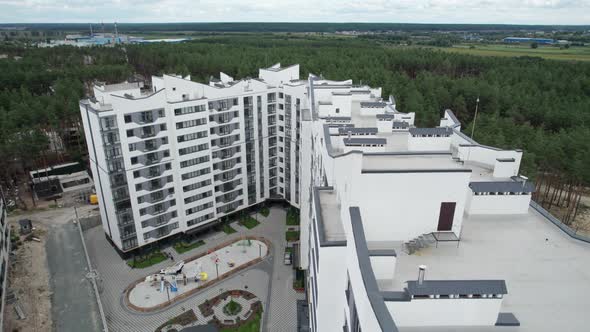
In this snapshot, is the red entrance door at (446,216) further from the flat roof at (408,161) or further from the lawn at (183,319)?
the lawn at (183,319)

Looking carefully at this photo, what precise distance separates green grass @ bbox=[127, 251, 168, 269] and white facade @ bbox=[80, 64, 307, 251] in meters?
2.18

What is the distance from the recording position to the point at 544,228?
886 inches

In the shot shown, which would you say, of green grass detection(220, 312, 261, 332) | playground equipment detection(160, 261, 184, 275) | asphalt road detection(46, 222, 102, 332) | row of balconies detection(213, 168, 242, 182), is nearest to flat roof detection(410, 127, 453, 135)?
green grass detection(220, 312, 261, 332)

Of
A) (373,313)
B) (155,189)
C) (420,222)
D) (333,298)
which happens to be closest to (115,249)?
(155,189)

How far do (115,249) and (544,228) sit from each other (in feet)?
165

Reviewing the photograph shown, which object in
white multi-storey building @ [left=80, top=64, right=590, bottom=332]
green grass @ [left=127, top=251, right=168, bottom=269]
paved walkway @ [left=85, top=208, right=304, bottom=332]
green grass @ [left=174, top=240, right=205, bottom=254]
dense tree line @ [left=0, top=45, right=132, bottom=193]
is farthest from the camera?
dense tree line @ [left=0, top=45, right=132, bottom=193]

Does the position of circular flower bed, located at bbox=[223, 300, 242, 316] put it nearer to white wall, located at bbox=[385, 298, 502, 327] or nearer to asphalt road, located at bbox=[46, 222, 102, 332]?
asphalt road, located at bbox=[46, 222, 102, 332]

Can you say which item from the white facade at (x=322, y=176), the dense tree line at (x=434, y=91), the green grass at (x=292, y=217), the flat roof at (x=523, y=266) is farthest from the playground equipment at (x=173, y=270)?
the dense tree line at (x=434, y=91)

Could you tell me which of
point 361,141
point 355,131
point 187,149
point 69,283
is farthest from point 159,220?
point 361,141

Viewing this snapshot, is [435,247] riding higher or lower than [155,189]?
higher

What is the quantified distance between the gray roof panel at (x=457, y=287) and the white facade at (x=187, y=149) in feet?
129

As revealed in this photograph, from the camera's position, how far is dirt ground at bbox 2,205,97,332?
128 feet

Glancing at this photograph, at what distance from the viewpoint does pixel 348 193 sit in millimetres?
20422

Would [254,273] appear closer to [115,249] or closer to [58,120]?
[115,249]
